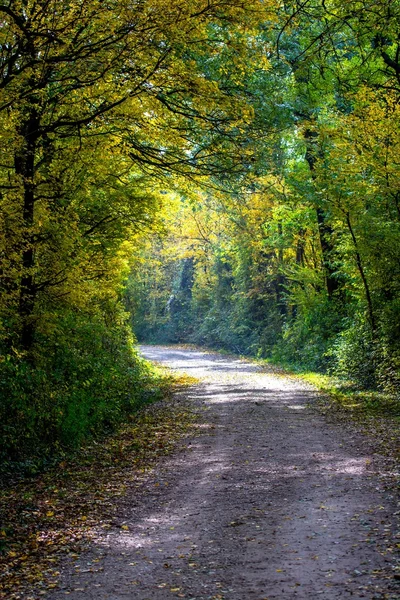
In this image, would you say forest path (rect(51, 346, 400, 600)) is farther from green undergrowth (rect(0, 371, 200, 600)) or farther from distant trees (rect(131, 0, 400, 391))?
distant trees (rect(131, 0, 400, 391))

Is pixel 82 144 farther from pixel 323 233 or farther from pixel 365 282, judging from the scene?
pixel 323 233

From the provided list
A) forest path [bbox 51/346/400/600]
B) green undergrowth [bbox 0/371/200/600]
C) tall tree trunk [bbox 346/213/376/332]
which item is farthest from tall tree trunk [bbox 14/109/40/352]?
tall tree trunk [bbox 346/213/376/332]

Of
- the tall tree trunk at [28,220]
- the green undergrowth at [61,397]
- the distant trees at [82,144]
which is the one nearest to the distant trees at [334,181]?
the distant trees at [82,144]

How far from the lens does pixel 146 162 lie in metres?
11.7

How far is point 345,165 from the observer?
16.7 meters

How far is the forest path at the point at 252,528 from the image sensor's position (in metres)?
4.99

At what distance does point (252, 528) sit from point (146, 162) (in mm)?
7361

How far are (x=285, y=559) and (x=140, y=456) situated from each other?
5.22 m

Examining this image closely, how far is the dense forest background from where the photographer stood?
7.30m

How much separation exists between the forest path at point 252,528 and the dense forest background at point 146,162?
273 centimetres

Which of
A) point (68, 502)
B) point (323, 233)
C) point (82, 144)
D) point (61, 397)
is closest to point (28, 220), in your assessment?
point (82, 144)

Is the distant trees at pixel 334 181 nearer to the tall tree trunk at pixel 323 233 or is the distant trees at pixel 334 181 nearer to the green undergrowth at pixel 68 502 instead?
the tall tree trunk at pixel 323 233

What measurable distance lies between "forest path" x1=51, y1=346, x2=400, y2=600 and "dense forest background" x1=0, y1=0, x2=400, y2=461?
2.73 m

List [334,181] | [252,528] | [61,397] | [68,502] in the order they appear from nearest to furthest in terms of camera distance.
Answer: [252,528]
[68,502]
[61,397]
[334,181]
